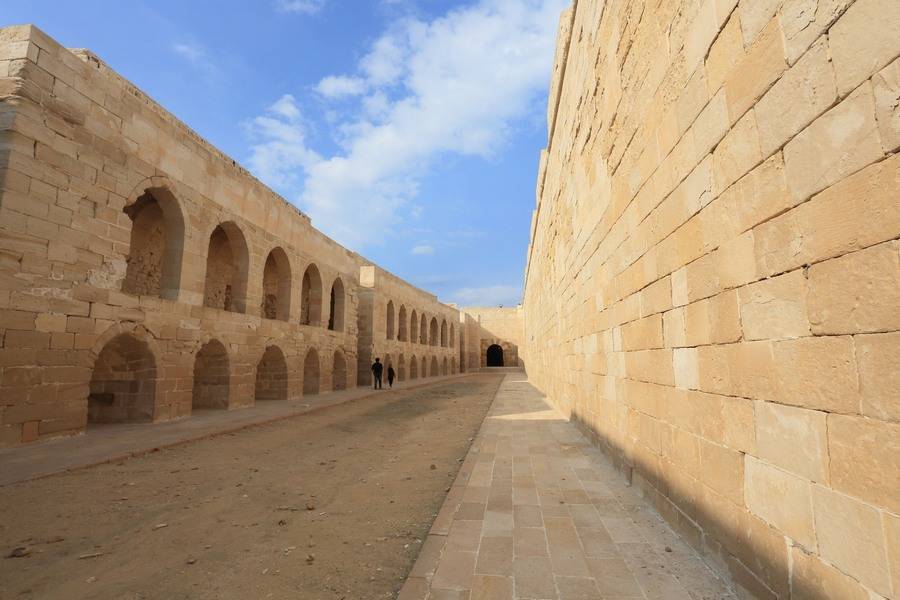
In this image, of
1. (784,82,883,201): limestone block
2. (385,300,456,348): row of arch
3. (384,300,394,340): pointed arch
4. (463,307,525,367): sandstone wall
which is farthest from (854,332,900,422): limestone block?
(463,307,525,367): sandstone wall

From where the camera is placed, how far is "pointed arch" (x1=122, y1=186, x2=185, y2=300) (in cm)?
919

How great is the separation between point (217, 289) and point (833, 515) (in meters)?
14.6

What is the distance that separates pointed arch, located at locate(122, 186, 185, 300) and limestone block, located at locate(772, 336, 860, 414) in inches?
401

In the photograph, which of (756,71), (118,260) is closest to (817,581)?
(756,71)

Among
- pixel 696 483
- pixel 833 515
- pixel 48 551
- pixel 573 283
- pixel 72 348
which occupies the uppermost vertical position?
pixel 573 283

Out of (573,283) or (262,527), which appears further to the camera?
(573,283)

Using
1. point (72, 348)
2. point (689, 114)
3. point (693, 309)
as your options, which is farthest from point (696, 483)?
point (72, 348)

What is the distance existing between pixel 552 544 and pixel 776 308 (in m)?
2.05

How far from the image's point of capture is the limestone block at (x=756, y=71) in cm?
192

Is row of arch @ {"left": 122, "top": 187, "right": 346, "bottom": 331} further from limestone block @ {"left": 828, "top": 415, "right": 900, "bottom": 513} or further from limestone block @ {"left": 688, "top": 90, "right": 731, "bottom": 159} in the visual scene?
limestone block @ {"left": 828, "top": 415, "right": 900, "bottom": 513}

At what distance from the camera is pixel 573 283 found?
7.52m

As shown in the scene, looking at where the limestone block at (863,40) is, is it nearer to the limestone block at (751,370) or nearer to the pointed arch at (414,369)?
the limestone block at (751,370)

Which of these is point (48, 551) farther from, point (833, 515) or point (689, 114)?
point (689, 114)

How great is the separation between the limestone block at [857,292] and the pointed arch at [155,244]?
1031 centimetres
